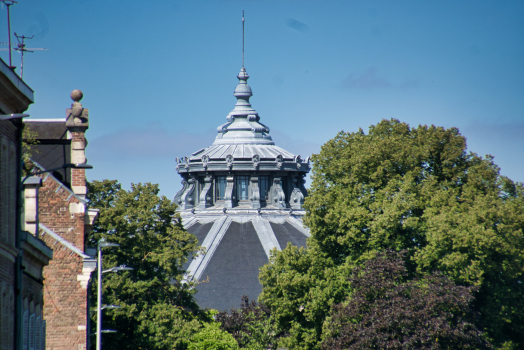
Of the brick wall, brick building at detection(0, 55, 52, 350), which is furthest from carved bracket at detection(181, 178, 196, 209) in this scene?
brick building at detection(0, 55, 52, 350)

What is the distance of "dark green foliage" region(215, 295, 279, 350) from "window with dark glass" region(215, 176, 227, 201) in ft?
111

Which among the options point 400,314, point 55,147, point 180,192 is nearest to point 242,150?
point 180,192

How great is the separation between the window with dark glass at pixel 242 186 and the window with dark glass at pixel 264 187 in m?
1.70

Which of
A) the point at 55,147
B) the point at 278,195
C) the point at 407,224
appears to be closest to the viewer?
the point at 55,147

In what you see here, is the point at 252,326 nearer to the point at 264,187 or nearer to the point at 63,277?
the point at 63,277

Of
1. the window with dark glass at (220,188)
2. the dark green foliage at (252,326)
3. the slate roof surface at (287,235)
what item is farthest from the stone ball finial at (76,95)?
the window with dark glass at (220,188)

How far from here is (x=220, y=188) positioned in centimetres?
11081

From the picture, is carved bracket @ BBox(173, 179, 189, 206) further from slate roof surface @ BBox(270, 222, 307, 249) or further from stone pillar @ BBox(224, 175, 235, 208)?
slate roof surface @ BBox(270, 222, 307, 249)

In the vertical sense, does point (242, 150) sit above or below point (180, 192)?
above

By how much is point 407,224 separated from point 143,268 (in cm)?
1577

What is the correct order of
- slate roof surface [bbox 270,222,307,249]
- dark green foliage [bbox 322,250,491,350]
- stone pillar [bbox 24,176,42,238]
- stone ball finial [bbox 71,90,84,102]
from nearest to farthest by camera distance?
1. stone pillar [bbox 24,176,42,238]
2. stone ball finial [bbox 71,90,84,102]
3. dark green foliage [bbox 322,250,491,350]
4. slate roof surface [bbox 270,222,307,249]

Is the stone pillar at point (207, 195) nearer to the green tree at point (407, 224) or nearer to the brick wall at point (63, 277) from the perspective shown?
the green tree at point (407, 224)

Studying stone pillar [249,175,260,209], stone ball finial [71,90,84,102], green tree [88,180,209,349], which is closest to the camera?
stone ball finial [71,90,84,102]

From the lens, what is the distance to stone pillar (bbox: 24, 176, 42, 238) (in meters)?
23.7
